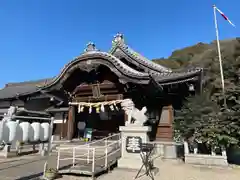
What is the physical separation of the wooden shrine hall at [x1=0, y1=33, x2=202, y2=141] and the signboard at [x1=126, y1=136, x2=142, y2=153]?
4.22 metres

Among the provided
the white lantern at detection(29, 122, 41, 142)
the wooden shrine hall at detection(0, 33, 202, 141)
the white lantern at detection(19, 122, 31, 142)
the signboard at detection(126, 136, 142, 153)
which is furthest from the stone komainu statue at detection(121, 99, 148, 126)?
the white lantern at detection(19, 122, 31, 142)

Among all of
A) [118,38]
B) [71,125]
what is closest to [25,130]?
[71,125]

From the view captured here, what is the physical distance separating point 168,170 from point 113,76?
7729 millimetres

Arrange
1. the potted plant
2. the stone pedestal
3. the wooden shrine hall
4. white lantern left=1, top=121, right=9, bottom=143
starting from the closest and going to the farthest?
white lantern left=1, top=121, right=9, bottom=143 → the potted plant → the stone pedestal → the wooden shrine hall

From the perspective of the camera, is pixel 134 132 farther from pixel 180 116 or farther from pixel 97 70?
pixel 97 70

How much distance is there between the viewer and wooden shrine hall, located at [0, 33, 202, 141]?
12.1m

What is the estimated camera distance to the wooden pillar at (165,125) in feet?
40.4

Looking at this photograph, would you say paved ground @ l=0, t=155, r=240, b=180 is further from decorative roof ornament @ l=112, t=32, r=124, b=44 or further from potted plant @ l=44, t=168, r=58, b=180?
decorative roof ornament @ l=112, t=32, r=124, b=44

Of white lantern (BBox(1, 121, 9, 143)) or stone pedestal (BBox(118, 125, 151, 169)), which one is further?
stone pedestal (BBox(118, 125, 151, 169))

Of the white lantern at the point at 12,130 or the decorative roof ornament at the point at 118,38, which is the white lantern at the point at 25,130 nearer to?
the white lantern at the point at 12,130

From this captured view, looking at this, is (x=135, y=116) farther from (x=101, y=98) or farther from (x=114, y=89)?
(x=101, y=98)

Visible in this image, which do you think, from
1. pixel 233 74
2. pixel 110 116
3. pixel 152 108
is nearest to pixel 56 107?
pixel 110 116

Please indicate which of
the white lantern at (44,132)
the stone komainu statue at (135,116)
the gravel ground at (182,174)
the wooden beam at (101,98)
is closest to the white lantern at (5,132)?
the white lantern at (44,132)

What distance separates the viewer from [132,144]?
25.3 feet
